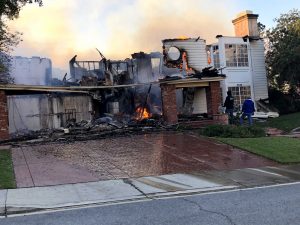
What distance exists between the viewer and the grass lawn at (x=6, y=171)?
977 centimetres

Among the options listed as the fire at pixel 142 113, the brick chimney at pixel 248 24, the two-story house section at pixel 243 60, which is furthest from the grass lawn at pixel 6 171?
the brick chimney at pixel 248 24

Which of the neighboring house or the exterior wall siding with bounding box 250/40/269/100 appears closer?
the neighboring house

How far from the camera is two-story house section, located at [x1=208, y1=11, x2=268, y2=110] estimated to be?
29.9 metres

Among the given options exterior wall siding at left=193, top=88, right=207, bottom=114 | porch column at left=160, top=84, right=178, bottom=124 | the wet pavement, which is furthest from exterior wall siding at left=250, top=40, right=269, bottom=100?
the wet pavement

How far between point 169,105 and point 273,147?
20.8 ft

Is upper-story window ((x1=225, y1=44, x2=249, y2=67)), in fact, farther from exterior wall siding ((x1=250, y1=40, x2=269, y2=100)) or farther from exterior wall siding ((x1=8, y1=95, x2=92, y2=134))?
exterior wall siding ((x1=8, y1=95, x2=92, y2=134))

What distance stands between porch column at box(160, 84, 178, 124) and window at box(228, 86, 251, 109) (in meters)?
11.1

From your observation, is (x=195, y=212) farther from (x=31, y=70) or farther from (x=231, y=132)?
(x=31, y=70)

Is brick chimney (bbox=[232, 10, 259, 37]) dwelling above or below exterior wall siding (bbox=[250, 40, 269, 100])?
above

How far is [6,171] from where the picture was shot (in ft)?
36.5

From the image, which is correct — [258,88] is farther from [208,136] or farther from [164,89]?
[208,136]

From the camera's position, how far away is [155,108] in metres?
24.6

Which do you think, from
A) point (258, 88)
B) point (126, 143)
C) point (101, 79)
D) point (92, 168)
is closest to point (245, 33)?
point (258, 88)

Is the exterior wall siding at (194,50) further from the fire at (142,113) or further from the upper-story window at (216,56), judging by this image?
the fire at (142,113)
